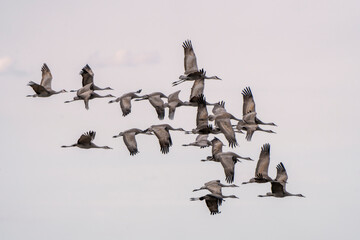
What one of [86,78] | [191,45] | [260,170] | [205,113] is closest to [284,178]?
[260,170]

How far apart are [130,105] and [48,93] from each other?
415cm

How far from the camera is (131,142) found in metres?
41.3

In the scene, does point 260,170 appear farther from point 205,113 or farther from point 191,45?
point 191,45

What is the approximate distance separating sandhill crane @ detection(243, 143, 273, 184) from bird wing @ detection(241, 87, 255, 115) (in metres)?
3.51

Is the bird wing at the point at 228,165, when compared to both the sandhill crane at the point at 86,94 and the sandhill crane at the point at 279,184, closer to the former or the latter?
the sandhill crane at the point at 279,184

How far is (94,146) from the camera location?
40.8m

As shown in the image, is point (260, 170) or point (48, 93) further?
point (48, 93)

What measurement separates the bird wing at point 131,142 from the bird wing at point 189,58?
3636 millimetres

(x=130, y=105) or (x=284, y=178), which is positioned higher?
(x=130, y=105)

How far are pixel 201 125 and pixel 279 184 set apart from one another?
166 inches

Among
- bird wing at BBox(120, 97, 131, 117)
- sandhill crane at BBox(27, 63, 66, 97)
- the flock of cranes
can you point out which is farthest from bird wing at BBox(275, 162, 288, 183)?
sandhill crane at BBox(27, 63, 66, 97)

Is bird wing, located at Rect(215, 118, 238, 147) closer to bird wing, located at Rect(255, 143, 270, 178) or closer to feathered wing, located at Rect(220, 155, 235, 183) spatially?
feathered wing, located at Rect(220, 155, 235, 183)

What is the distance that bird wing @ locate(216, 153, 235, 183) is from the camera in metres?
37.7

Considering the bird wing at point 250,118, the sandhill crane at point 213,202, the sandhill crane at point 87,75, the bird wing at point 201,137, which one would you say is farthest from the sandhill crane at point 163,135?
the sandhill crane at point 87,75
